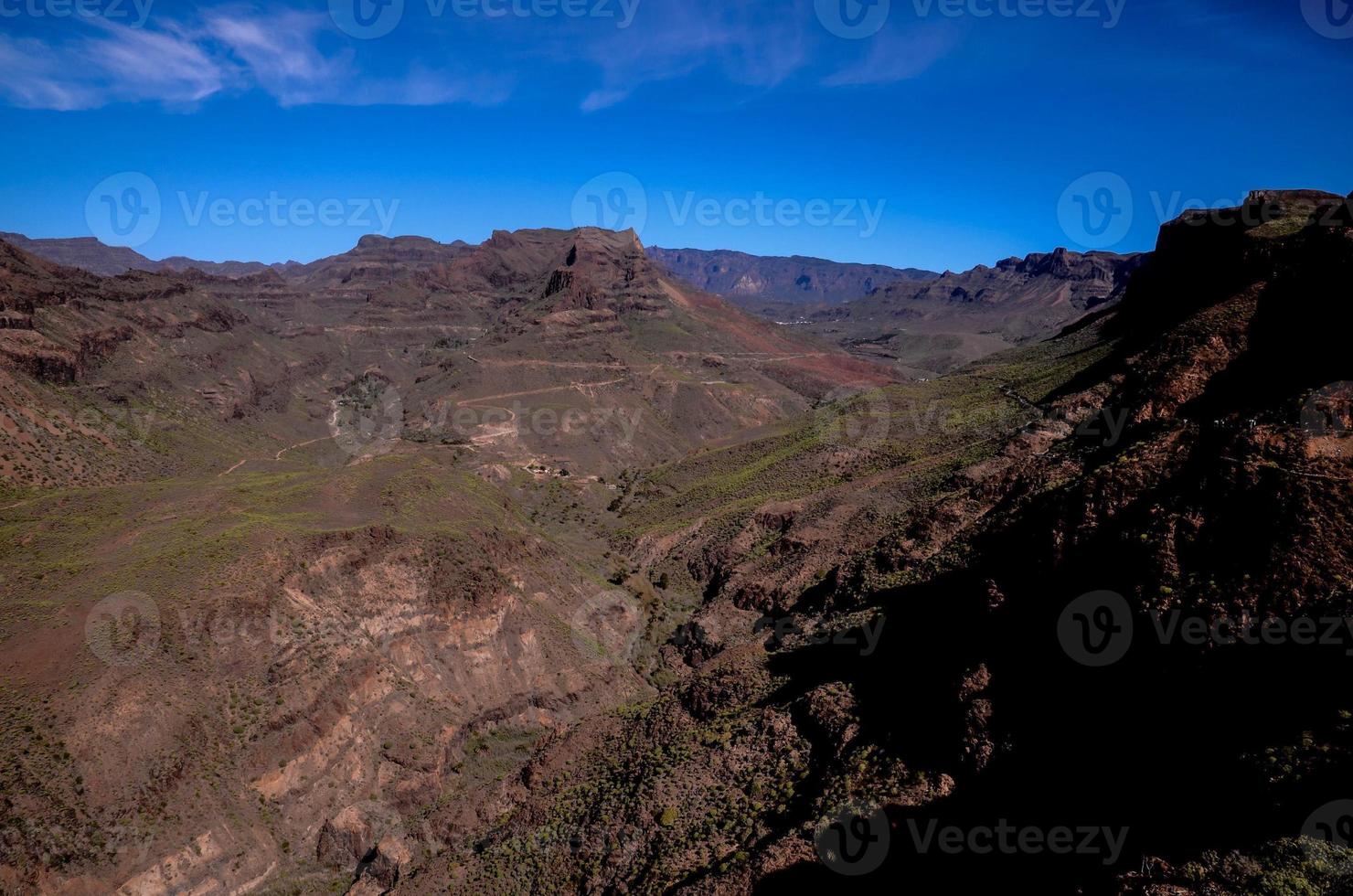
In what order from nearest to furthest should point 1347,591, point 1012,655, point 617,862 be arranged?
point 1347,591 < point 1012,655 < point 617,862

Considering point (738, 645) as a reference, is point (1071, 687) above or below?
above

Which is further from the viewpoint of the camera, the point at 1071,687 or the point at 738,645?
the point at 738,645

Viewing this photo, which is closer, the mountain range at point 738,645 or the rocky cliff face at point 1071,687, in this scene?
the rocky cliff face at point 1071,687

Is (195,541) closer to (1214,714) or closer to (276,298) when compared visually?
(1214,714)

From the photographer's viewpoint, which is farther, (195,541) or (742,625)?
(742,625)

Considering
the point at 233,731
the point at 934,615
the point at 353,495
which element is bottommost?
the point at 233,731

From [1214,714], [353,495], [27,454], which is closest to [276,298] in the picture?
[27,454]

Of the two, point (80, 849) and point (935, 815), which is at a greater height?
point (935, 815)

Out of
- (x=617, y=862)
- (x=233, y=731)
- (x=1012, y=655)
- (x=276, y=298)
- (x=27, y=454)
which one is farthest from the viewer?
(x=276, y=298)

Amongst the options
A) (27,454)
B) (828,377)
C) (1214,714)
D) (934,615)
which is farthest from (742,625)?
(828,377)

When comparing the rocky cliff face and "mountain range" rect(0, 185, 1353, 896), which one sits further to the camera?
"mountain range" rect(0, 185, 1353, 896)
